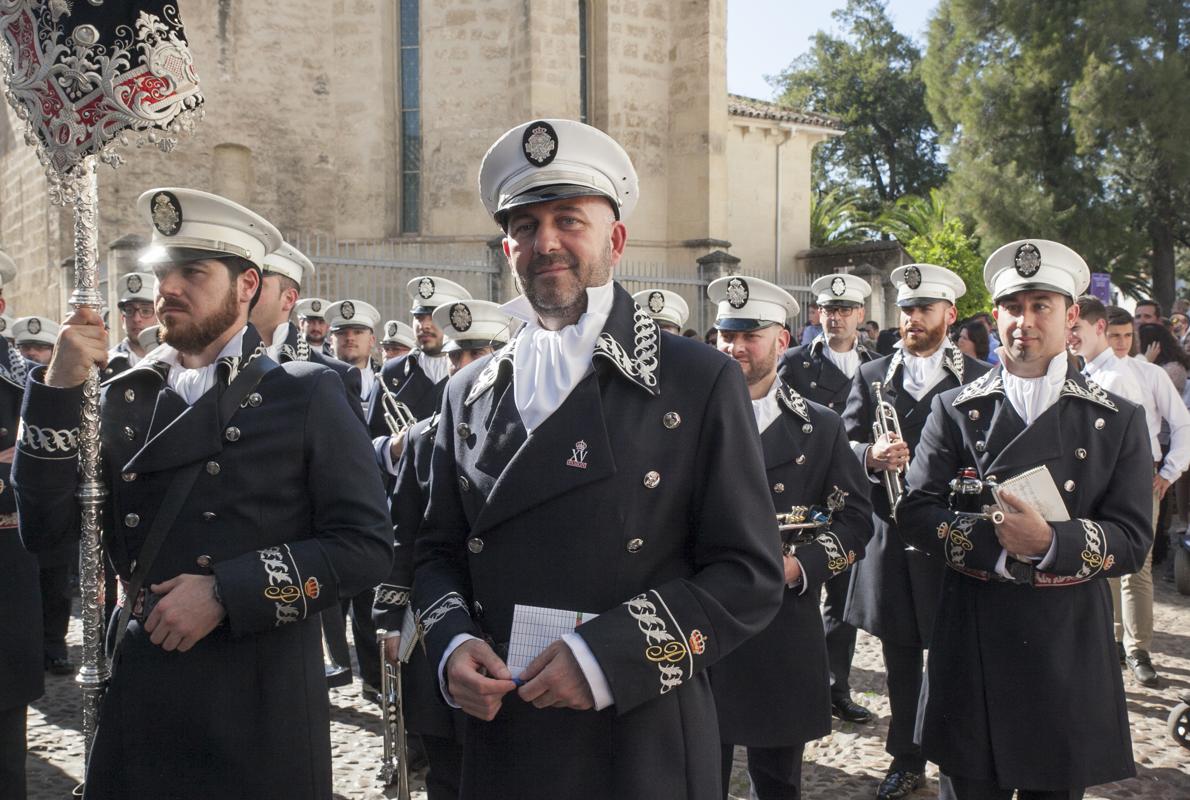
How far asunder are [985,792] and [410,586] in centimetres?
229

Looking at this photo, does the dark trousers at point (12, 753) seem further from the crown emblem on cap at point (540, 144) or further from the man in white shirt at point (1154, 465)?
the man in white shirt at point (1154, 465)

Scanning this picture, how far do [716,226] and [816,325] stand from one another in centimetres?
727

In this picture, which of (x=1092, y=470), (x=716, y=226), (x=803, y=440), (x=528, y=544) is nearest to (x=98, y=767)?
(x=528, y=544)


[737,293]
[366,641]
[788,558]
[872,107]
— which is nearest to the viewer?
[788,558]

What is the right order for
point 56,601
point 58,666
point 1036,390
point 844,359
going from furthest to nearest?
point 844,359 → point 56,601 → point 58,666 → point 1036,390

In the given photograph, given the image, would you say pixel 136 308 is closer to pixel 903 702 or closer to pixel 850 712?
pixel 850 712

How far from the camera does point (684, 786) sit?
262 cm

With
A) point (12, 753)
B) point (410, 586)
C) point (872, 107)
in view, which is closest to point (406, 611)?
point (410, 586)

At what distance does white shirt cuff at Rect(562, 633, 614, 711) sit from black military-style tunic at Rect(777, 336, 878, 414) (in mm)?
6538

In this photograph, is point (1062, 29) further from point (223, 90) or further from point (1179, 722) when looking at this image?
point (1179, 722)

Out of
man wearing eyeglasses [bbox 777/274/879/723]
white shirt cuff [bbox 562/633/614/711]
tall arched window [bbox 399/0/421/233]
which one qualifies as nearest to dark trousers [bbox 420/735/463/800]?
white shirt cuff [bbox 562/633/614/711]

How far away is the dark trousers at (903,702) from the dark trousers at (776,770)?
1.13 metres

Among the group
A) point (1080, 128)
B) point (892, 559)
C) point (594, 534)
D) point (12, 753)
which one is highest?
point (1080, 128)

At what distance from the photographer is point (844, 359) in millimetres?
9023
